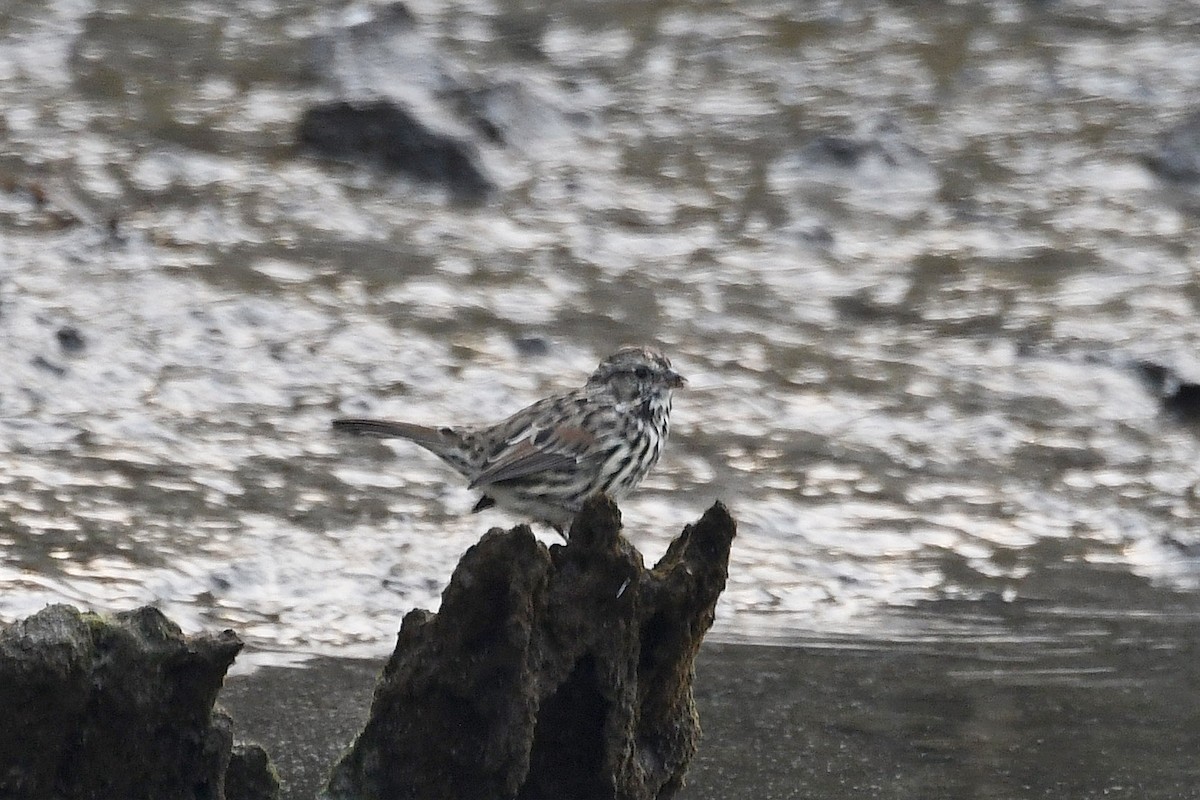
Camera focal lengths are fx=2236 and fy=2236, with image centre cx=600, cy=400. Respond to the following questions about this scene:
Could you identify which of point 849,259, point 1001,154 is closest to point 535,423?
point 849,259

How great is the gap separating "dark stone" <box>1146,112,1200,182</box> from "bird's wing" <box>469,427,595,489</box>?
28.7 ft

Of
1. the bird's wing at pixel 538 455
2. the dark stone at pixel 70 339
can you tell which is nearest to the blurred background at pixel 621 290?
the dark stone at pixel 70 339

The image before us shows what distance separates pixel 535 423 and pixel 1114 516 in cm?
325

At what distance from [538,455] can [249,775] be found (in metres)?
2.00

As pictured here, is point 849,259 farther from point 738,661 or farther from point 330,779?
point 330,779

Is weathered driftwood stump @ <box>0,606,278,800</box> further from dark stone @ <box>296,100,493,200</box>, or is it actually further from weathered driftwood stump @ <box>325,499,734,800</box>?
dark stone @ <box>296,100,493,200</box>

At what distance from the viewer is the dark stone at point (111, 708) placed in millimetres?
4734

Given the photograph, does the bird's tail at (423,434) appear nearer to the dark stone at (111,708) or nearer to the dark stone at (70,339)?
the dark stone at (111,708)

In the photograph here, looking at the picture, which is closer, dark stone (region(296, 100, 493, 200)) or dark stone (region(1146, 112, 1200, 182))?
dark stone (region(296, 100, 493, 200))

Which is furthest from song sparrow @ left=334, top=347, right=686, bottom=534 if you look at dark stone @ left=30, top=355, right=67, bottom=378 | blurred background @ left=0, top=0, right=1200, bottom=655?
dark stone @ left=30, top=355, right=67, bottom=378

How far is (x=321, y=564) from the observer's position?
838 centimetres

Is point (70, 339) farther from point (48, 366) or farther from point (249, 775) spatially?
point (249, 775)

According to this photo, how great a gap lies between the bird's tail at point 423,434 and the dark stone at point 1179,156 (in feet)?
28.6

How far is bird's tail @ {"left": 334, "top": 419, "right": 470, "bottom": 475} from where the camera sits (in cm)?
737
